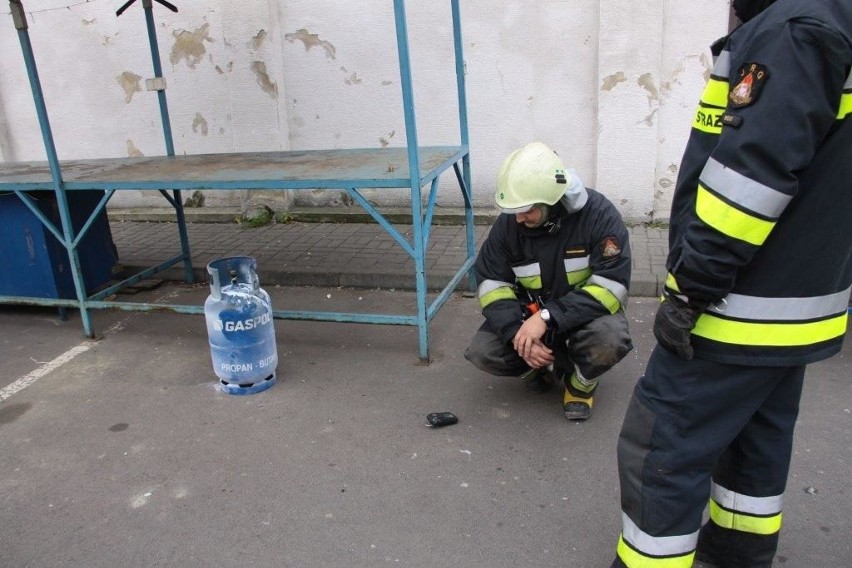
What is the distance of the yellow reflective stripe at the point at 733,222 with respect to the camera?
5.13ft

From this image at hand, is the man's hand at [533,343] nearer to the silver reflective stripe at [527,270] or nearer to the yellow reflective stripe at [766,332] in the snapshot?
the silver reflective stripe at [527,270]

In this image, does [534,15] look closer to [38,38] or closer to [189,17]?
[189,17]

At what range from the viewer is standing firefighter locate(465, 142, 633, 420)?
2.85 m

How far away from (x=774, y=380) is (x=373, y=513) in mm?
1520

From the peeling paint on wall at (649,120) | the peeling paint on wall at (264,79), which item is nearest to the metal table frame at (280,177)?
the peeling paint on wall at (264,79)

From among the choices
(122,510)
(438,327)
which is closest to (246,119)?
(438,327)

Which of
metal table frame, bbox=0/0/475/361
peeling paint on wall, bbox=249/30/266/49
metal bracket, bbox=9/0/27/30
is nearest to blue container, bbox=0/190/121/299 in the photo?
metal table frame, bbox=0/0/475/361

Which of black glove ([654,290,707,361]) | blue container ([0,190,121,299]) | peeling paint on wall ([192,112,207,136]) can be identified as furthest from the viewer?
peeling paint on wall ([192,112,207,136])

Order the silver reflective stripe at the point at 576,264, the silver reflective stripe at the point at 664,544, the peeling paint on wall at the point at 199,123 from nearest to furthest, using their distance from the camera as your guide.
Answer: the silver reflective stripe at the point at 664,544
the silver reflective stripe at the point at 576,264
the peeling paint on wall at the point at 199,123

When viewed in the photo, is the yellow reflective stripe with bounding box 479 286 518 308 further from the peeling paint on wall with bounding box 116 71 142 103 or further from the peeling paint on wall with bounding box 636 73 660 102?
the peeling paint on wall with bounding box 116 71 142 103

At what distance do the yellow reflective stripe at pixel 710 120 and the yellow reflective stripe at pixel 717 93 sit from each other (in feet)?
0.05

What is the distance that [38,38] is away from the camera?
707 centimetres

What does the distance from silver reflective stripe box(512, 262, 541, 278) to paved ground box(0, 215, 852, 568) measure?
0.66 m

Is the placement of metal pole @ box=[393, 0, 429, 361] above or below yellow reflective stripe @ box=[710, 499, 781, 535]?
above
